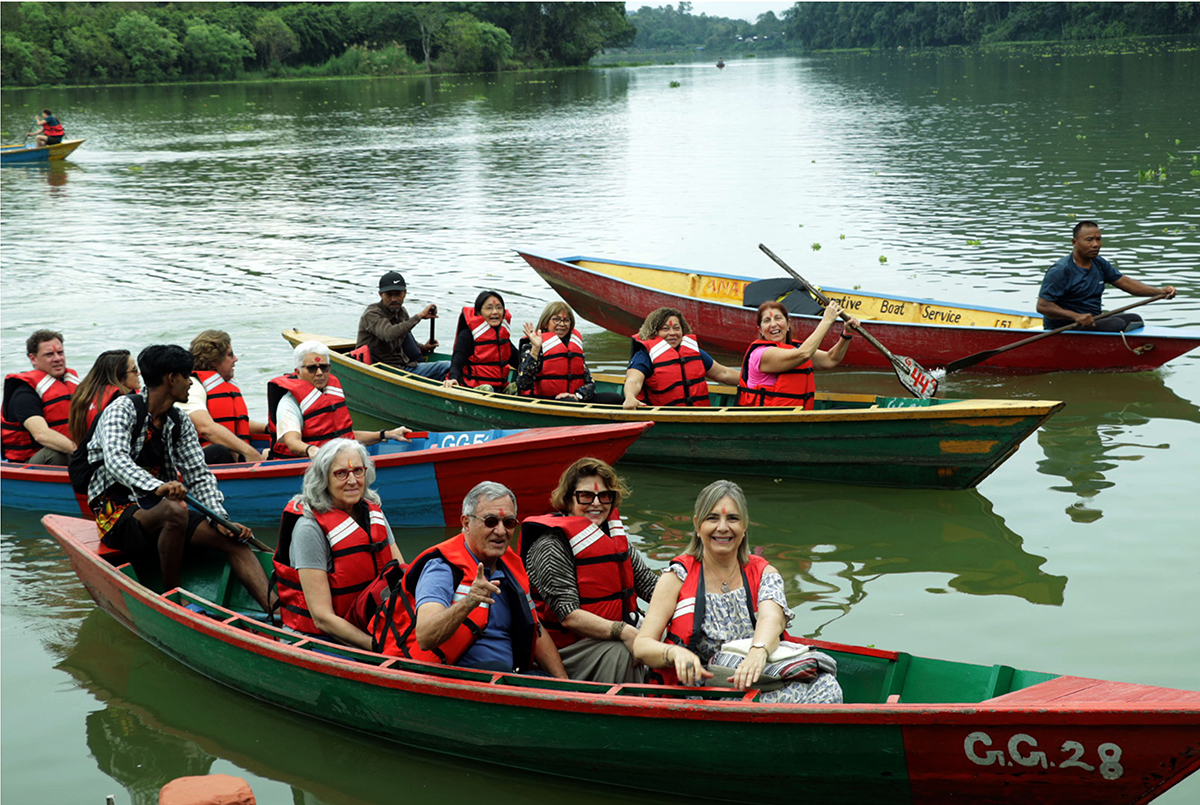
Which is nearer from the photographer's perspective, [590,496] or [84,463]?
[590,496]

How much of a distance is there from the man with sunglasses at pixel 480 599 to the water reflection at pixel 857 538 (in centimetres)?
201

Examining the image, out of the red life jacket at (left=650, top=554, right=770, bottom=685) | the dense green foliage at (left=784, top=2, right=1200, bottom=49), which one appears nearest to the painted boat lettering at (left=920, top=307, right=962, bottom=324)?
the red life jacket at (left=650, top=554, right=770, bottom=685)

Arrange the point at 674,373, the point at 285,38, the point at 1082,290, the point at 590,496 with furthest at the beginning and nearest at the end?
the point at 285,38
the point at 1082,290
the point at 674,373
the point at 590,496

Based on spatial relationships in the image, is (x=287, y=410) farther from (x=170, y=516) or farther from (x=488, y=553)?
(x=488, y=553)

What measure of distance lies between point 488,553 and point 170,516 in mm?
2178

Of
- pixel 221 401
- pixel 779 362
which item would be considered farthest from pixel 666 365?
pixel 221 401

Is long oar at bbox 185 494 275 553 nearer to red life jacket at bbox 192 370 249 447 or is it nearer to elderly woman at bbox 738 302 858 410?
red life jacket at bbox 192 370 249 447

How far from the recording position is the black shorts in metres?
5.66

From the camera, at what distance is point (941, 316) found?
1062 cm

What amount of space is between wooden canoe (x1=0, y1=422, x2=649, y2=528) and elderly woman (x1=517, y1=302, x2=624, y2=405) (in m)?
1.26

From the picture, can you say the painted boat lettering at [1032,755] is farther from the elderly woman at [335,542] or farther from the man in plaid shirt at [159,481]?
the man in plaid shirt at [159,481]

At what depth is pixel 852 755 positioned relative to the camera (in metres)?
3.94

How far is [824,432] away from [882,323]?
9.75ft

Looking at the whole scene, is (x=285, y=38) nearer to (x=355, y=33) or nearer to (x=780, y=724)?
(x=355, y=33)
